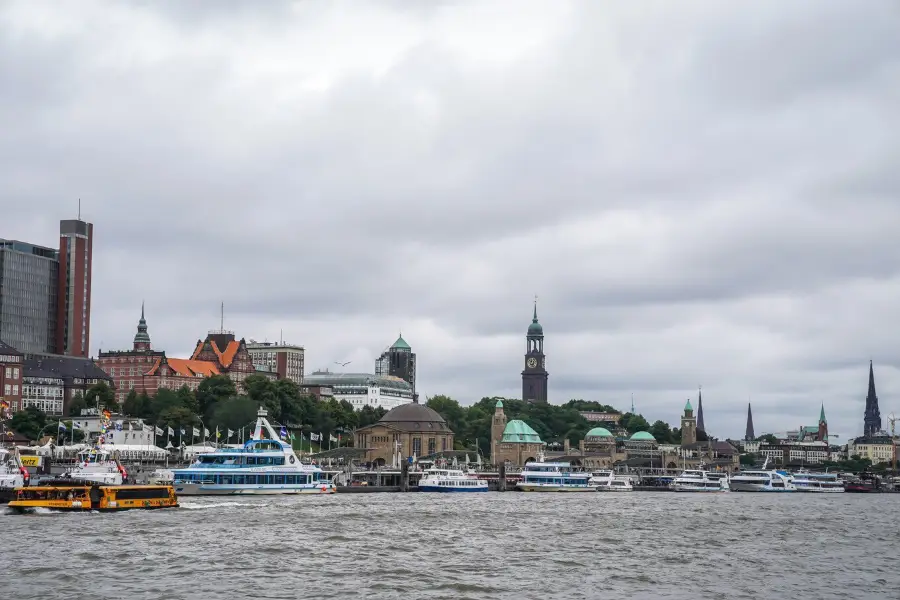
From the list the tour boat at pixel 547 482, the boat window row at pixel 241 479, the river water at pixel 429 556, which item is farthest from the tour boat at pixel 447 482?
the river water at pixel 429 556

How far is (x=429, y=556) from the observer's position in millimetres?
71500

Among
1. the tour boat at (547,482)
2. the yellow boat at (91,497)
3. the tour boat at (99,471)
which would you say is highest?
the tour boat at (99,471)

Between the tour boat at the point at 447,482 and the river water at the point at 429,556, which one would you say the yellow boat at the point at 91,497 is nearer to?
the river water at the point at 429,556

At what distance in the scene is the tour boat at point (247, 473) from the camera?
131 m

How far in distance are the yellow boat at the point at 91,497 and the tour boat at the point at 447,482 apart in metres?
74.3

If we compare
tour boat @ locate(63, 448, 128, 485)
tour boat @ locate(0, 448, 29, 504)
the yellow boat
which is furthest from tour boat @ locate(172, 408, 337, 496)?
the yellow boat

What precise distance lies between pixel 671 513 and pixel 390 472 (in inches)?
2734

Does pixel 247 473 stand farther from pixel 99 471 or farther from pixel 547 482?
pixel 547 482

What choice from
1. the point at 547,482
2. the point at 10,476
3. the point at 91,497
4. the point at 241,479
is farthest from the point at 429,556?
the point at 547,482

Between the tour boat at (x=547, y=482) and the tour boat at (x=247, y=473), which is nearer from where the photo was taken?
the tour boat at (x=247, y=473)

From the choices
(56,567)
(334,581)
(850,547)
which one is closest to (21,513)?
(56,567)

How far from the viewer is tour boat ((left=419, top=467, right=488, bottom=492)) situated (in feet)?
577

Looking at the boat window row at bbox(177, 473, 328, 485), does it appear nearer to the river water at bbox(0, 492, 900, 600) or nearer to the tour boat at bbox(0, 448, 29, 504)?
the tour boat at bbox(0, 448, 29, 504)

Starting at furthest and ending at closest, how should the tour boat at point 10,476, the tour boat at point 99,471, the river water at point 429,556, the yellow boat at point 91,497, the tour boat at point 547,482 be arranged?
the tour boat at point 547,482, the tour boat at point 99,471, the tour boat at point 10,476, the yellow boat at point 91,497, the river water at point 429,556
